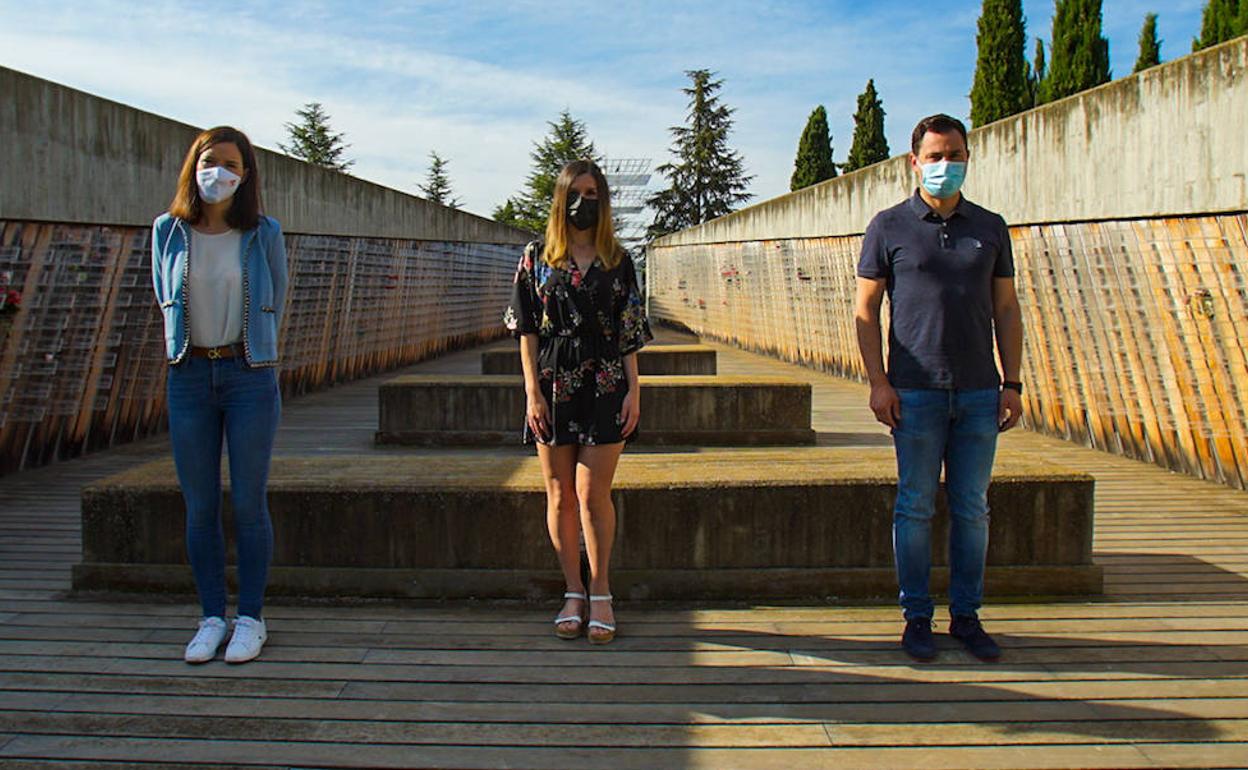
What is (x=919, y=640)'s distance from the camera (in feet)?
12.7

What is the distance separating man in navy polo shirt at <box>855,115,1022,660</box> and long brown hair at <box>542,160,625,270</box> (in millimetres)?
891

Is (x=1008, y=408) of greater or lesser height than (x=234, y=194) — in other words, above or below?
below

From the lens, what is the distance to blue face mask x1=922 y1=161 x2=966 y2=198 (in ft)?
12.2

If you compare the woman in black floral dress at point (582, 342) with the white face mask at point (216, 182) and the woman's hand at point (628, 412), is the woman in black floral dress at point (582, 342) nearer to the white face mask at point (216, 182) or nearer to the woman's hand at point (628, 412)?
the woman's hand at point (628, 412)

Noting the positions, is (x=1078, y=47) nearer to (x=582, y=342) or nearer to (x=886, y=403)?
(x=886, y=403)

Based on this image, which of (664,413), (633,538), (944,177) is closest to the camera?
(944,177)

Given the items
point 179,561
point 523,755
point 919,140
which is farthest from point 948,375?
point 179,561

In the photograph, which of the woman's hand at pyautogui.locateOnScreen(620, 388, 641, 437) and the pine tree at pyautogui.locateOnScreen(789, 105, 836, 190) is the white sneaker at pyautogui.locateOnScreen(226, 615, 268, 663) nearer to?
the woman's hand at pyautogui.locateOnScreen(620, 388, 641, 437)

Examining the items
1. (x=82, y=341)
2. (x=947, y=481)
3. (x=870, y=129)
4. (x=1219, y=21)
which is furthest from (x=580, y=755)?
(x=870, y=129)

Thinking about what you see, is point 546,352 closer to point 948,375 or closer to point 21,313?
point 948,375

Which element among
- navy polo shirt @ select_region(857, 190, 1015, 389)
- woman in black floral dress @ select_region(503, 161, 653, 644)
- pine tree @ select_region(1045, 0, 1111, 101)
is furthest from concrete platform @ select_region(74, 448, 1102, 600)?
pine tree @ select_region(1045, 0, 1111, 101)

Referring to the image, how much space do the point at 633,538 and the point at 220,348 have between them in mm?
1791

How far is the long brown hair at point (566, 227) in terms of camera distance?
3.97 metres

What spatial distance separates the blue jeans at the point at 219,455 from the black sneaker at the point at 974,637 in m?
2.46
